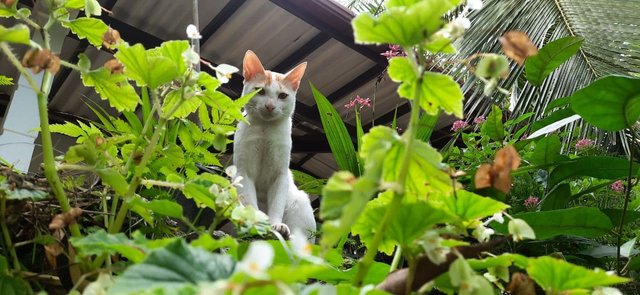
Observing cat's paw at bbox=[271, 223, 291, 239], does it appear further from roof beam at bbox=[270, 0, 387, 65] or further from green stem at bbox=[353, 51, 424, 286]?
roof beam at bbox=[270, 0, 387, 65]

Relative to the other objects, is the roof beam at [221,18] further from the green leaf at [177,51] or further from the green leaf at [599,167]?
the green leaf at [177,51]

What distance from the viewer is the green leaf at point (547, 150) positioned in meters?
1.37

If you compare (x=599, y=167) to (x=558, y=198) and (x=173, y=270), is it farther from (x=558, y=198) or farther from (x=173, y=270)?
(x=173, y=270)

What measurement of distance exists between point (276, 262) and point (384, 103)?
8.95 ft

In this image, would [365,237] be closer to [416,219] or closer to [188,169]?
[416,219]

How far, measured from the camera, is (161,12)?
8.91 ft

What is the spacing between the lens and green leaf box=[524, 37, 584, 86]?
4.03 ft

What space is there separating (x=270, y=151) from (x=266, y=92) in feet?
0.65

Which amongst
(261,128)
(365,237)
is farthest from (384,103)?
(365,237)

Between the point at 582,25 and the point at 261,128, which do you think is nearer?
the point at 261,128

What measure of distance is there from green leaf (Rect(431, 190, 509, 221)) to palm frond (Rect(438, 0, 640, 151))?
146 centimetres

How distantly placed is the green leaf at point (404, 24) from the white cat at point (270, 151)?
3.53 ft

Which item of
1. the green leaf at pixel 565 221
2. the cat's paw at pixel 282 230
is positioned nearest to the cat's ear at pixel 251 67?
the cat's paw at pixel 282 230

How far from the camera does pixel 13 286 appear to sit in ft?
1.89
